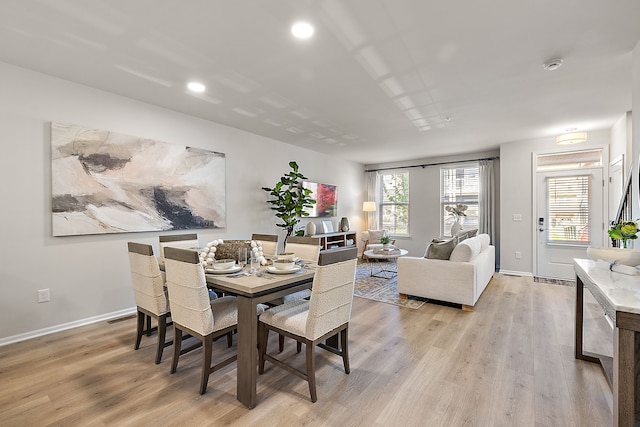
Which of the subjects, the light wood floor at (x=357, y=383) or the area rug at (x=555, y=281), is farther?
the area rug at (x=555, y=281)

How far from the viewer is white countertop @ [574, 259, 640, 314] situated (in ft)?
3.93

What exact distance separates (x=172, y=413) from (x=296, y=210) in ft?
11.7

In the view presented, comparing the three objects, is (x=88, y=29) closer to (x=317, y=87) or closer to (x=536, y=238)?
(x=317, y=87)

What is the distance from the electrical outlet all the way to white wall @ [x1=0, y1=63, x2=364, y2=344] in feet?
0.12

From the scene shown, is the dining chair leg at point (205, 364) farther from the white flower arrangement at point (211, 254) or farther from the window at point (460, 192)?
the window at point (460, 192)

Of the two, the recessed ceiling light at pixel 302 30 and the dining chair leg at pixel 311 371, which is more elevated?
the recessed ceiling light at pixel 302 30

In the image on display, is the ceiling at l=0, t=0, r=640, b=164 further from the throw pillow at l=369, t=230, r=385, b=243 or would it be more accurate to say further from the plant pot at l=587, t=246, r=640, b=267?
the throw pillow at l=369, t=230, r=385, b=243

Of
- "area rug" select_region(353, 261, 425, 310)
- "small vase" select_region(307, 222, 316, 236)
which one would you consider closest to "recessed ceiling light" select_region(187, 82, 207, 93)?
"small vase" select_region(307, 222, 316, 236)

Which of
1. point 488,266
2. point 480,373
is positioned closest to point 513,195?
point 488,266

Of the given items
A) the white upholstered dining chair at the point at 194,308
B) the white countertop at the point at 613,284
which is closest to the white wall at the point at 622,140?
the white countertop at the point at 613,284

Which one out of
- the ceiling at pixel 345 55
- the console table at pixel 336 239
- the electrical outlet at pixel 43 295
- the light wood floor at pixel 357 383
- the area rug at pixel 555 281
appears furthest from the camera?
the console table at pixel 336 239

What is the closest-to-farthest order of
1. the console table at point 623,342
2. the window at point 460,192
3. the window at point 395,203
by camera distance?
the console table at point 623,342
the window at point 460,192
the window at point 395,203

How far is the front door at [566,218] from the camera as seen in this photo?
4869mm

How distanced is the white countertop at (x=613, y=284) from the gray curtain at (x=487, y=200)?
4.32 meters
